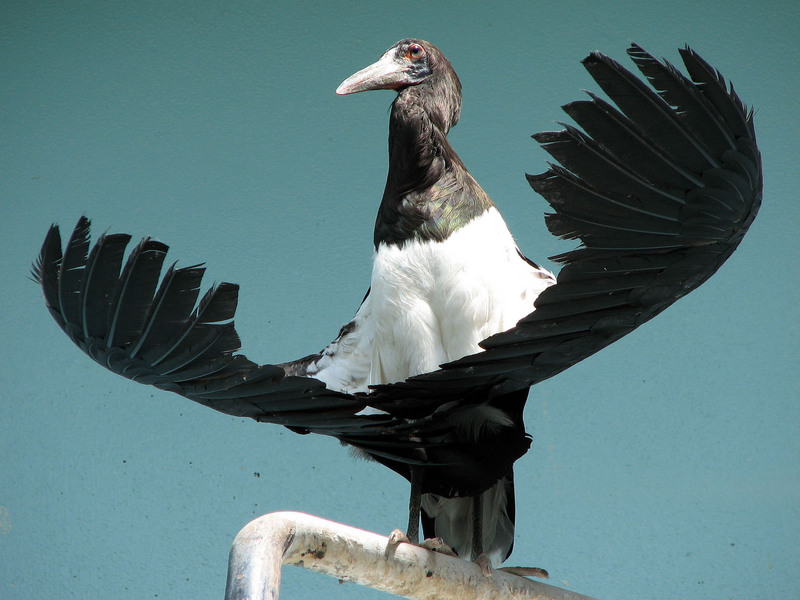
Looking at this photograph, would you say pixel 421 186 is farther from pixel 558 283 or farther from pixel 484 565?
pixel 484 565

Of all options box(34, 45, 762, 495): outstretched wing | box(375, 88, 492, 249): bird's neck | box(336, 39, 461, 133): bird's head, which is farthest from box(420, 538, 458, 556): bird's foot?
box(336, 39, 461, 133): bird's head

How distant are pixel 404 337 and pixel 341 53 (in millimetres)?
1267

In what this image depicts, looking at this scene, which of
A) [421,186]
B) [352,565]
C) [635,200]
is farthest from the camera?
[421,186]

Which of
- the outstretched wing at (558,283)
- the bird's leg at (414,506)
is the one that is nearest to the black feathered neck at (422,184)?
the outstretched wing at (558,283)

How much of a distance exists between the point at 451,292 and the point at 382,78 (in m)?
0.35

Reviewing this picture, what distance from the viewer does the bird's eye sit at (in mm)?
1483

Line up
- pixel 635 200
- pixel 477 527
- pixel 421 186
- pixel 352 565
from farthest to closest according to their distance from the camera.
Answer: pixel 477 527 < pixel 421 186 < pixel 352 565 < pixel 635 200

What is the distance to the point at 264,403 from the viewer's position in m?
1.30

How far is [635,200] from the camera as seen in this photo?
108 centimetres

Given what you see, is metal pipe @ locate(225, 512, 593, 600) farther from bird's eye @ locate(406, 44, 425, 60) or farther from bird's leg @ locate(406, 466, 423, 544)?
bird's eye @ locate(406, 44, 425, 60)

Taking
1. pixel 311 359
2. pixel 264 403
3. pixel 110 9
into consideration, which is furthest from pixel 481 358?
pixel 110 9

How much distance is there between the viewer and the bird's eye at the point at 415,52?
1.48 m

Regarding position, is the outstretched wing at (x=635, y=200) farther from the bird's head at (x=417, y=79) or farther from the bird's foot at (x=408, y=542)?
the bird's head at (x=417, y=79)

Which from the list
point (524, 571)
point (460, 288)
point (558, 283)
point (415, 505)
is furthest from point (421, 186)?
point (524, 571)
